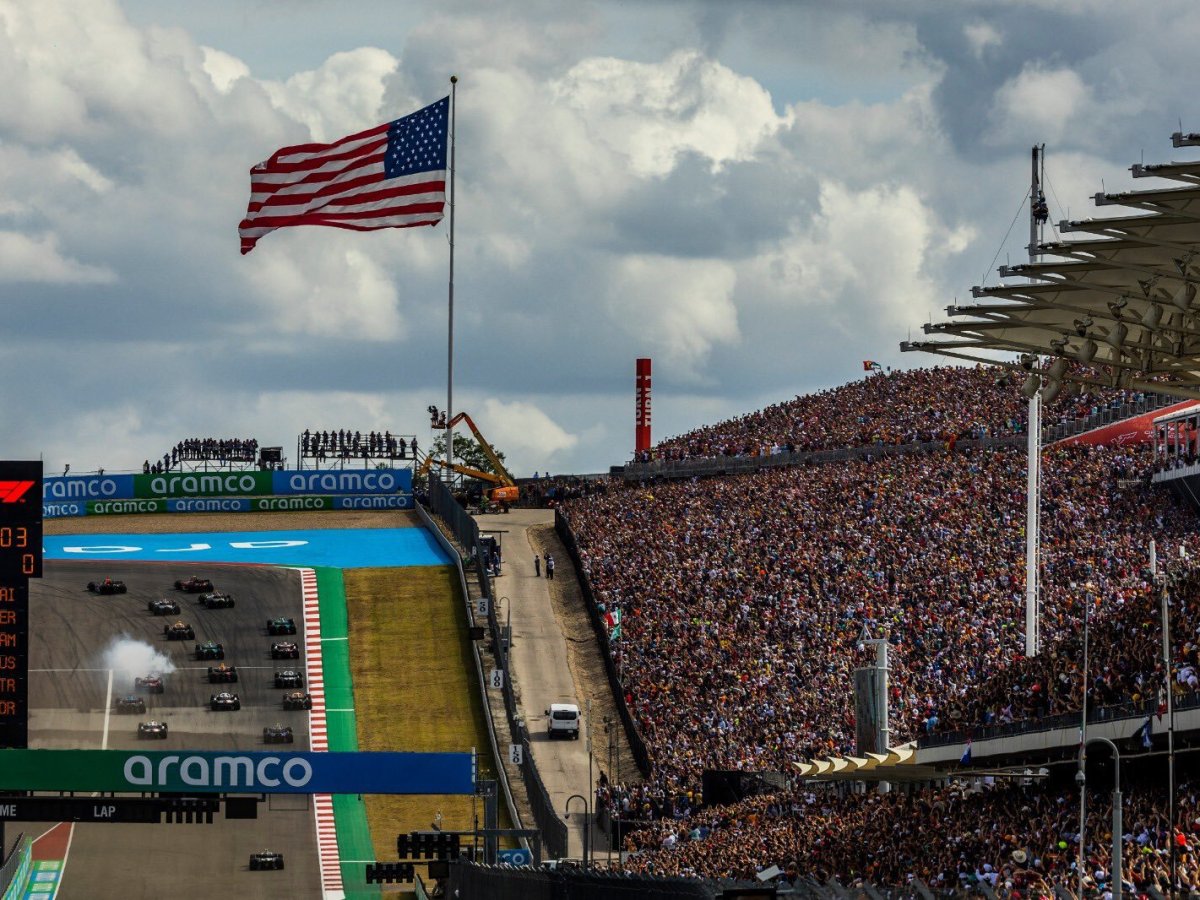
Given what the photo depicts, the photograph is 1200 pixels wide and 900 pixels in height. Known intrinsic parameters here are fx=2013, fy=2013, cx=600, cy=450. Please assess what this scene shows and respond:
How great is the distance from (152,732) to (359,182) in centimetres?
1948

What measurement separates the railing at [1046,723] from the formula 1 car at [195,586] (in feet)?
135

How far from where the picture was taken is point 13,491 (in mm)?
44500

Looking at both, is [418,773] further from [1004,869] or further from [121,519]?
[121,519]

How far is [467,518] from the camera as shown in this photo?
81938mm

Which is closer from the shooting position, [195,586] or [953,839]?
[953,839]

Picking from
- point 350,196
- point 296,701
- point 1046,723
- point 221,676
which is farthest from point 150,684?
point 1046,723

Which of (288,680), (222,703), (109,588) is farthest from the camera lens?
(109,588)

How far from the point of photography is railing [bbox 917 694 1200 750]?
30391mm

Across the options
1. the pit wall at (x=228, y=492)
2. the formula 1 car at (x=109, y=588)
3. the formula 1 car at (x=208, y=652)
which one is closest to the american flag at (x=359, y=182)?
the formula 1 car at (x=208, y=652)

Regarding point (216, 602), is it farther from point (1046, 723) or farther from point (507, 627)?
point (1046, 723)

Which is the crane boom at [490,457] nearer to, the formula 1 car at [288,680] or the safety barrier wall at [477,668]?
the safety barrier wall at [477,668]

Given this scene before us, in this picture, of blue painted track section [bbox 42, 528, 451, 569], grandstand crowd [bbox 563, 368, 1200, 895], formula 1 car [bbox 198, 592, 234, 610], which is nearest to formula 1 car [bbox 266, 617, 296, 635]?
formula 1 car [bbox 198, 592, 234, 610]

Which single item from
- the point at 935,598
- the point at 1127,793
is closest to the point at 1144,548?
the point at 935,598

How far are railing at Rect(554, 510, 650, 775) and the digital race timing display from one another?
869 inches
